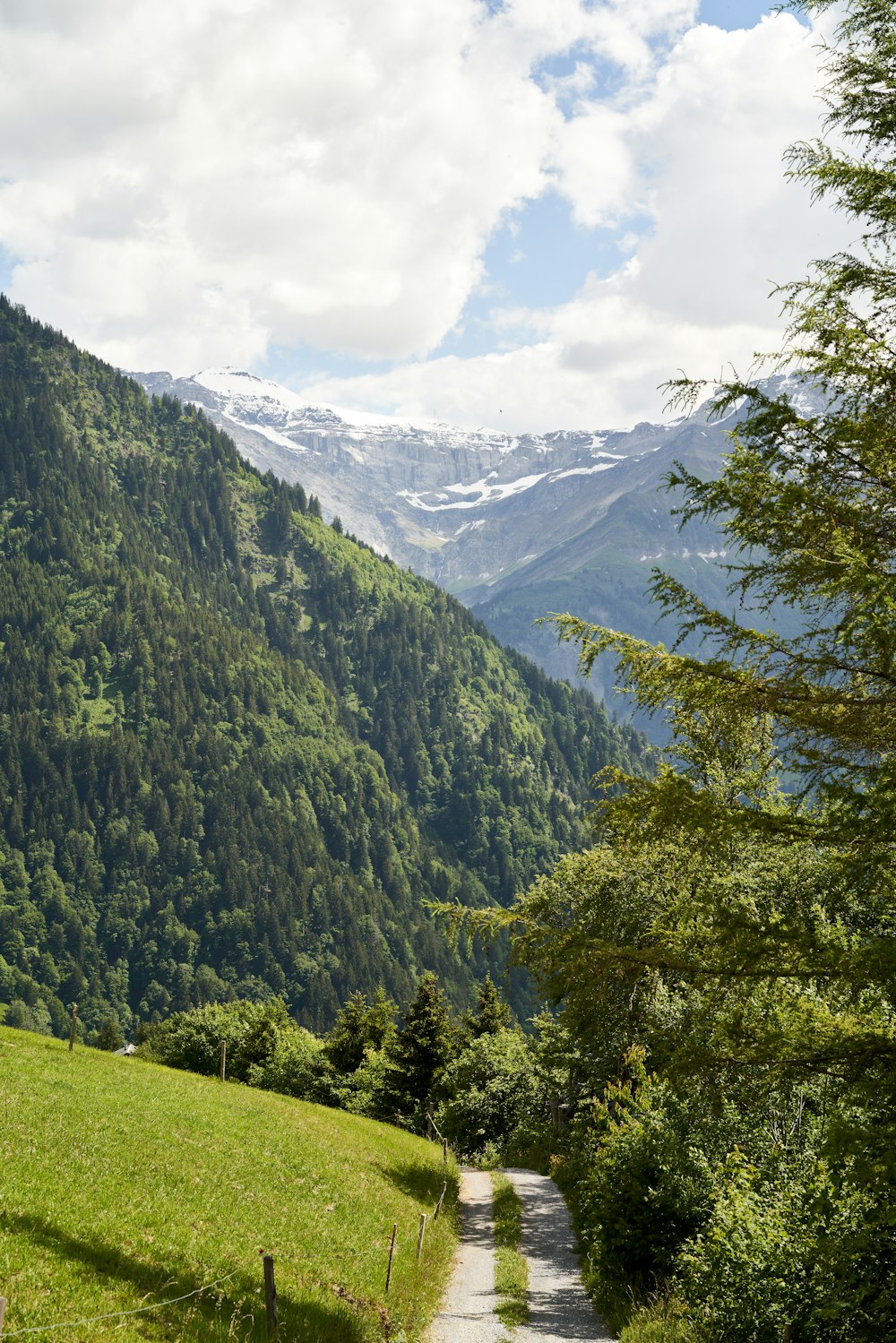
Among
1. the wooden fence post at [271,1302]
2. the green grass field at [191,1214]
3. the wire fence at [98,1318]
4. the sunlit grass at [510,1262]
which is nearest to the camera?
the wire fence at [98,1318]

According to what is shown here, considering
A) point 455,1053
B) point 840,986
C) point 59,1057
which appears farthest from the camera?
point 455,1053

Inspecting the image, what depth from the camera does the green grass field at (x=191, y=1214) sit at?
516 inches

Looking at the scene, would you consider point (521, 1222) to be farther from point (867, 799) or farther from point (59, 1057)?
point (867, 799)

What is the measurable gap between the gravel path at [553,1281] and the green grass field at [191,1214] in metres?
2.43

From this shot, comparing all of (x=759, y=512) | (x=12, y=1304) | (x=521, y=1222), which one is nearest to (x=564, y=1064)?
(x=521, y=1222)

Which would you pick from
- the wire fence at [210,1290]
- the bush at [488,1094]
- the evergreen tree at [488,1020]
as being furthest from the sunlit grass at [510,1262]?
the evergreen tree at [488,1020]

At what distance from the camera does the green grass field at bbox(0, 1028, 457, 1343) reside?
1312 centimetres

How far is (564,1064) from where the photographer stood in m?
44.6

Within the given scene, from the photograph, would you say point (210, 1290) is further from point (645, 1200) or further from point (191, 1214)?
point (645, 1200)

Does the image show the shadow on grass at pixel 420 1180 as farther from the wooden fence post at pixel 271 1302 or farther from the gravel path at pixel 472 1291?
the wooden fence post at pixel 271 1302

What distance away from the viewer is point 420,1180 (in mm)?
34062

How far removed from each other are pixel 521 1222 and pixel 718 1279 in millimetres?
19358

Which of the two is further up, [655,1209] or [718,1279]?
[718,1279]

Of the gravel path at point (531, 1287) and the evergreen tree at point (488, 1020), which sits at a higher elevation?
the gravel path at point (531, 1287)
